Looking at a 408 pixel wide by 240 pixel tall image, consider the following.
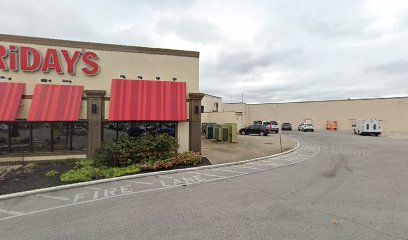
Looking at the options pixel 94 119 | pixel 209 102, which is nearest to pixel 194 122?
pixel 94 119

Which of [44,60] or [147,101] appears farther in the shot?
[147,101]

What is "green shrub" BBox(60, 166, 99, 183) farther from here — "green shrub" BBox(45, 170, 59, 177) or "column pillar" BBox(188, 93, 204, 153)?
"column pillar" BBox(188, 93, 204, 153)

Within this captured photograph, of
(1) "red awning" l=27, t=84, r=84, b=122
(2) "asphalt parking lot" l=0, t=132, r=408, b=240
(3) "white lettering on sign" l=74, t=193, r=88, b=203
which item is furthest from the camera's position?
(1) "red awning" l=27, t=84, r=84, b=122

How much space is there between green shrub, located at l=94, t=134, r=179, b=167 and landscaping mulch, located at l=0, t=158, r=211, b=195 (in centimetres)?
135

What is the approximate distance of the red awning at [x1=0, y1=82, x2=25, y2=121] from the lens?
40.9 ft

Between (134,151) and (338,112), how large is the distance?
50682mm

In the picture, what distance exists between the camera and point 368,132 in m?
37.0

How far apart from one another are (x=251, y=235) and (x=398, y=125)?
5405 centimetres

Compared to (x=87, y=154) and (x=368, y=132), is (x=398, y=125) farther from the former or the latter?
(x=87, y=154)

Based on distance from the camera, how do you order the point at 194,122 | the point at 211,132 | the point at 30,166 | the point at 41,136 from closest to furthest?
1. the point at 30,166
2. the point at 41,136
3. the point at 194,122
4. the point at 211,132

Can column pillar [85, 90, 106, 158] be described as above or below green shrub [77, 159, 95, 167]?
above

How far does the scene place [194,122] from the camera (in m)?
15.7

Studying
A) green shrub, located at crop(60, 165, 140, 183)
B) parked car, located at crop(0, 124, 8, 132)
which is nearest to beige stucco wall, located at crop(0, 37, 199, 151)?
parked car, located at crop(0, 124, 8, 132)

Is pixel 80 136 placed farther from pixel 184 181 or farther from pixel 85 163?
pixel 184 181
